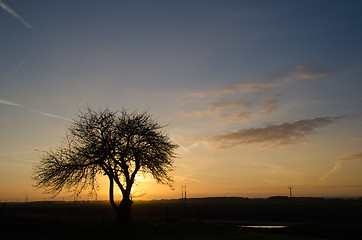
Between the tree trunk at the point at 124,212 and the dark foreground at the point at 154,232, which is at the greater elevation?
the tree trunk at the point at 124,212

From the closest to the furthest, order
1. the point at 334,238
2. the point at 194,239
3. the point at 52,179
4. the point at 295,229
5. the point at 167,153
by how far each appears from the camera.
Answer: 1. the point at 194,239
2. the point at 334,238
3. the point at 295,229
4. the point at 52,179
5. the point at 167,153

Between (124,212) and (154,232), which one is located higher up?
(124,212)

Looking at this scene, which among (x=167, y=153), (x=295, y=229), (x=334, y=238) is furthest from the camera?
(x=167, y=153)

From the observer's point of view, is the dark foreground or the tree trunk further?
the tree trunk

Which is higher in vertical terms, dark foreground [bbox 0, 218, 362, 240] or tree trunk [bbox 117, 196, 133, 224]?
tree trunk [bbox 117, 196, 133, 224]

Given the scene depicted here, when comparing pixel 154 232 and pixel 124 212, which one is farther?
pixel 124 212

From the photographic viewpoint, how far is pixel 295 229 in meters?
27.8

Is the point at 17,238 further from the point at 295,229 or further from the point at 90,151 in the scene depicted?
the point at 295,229

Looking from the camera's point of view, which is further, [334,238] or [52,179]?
[52,179]

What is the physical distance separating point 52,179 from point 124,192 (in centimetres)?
705

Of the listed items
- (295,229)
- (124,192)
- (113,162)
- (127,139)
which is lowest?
(295,229)

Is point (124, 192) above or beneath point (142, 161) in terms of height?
beneath

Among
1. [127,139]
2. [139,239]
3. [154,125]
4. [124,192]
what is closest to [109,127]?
[127,139]

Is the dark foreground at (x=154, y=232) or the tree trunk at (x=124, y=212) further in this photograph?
the tree trunk at (x=124, y=212)
